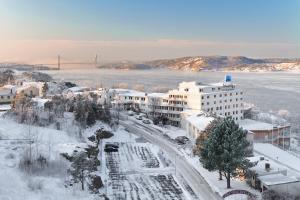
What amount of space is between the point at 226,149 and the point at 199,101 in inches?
696

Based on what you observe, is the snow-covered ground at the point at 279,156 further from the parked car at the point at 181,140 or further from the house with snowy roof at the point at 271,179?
the parked car at the point at 181,140

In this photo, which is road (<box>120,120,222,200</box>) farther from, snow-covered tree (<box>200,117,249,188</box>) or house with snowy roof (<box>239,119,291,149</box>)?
house with snowy roof (<box>239,119,291,149</box>)

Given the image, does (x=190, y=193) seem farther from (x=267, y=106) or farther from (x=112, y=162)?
(x=267, y=106)

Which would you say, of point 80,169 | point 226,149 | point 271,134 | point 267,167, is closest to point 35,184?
point 80,169

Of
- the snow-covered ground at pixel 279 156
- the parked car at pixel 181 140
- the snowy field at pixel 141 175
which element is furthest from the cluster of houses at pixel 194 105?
the snowy field at pixel 141 175

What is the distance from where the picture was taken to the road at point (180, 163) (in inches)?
603

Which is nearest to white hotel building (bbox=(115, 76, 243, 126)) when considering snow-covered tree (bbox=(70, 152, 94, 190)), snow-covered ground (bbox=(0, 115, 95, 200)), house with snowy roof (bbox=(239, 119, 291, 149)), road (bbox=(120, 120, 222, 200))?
house with snowy roof (bbox=(239, 119, 291, 149))

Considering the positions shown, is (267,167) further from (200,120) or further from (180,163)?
(200,120)

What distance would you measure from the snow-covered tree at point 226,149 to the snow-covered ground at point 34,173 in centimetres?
488

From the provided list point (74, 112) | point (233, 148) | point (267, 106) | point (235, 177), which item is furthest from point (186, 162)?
point (267, 106)

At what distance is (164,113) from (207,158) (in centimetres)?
1962

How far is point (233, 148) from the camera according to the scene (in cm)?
1509

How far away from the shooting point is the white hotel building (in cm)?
3312

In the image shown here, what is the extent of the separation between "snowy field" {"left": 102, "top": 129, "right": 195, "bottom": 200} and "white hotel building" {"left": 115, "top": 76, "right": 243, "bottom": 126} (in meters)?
11.1
